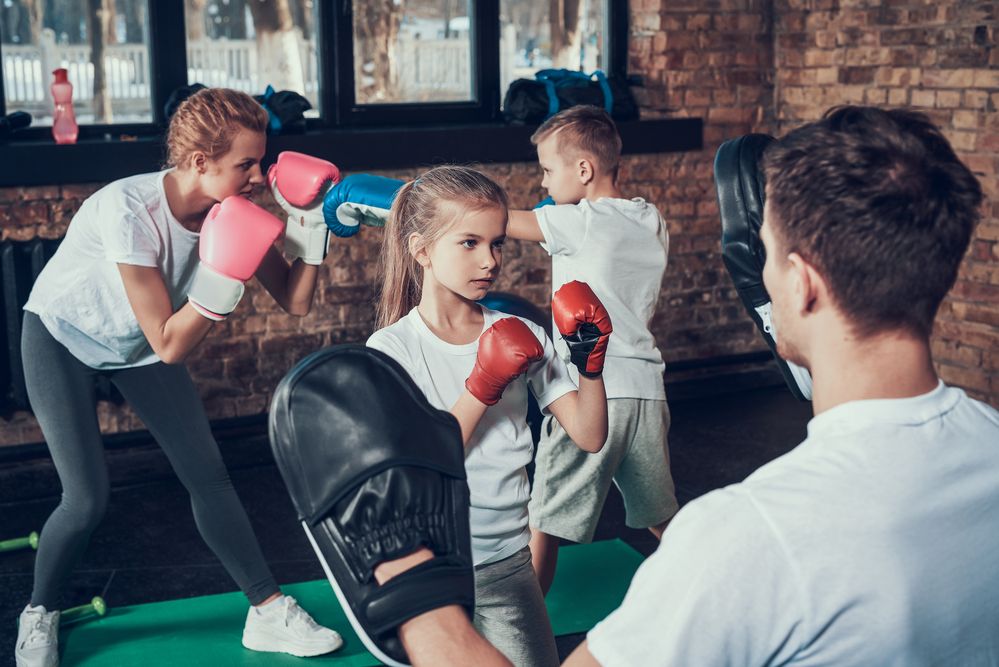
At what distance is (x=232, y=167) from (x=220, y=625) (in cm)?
115

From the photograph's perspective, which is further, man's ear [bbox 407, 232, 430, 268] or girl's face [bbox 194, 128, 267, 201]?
girl's face [bbox 194, 128, 267, 201]

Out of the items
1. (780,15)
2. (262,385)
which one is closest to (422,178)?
(262,385)

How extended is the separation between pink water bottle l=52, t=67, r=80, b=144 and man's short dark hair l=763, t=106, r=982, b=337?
132 inches

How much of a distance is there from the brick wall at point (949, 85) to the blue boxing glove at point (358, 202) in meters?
2.47

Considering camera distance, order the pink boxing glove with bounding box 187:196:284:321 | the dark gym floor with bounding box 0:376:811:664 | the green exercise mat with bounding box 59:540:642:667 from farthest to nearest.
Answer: the dark gym floor with bounding box 0:376:811:664, the green exercise mat with bounding box 59:540:642:667, the pink boxing glove with bounding box 187:196:284:321

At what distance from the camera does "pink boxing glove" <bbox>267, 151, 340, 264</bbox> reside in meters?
2.61

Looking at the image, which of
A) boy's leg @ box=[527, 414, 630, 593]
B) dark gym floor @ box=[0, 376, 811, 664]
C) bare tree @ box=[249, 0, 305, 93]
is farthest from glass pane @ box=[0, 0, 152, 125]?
boy's leg @ box=[527, 414, 630, 593]

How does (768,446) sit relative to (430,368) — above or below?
below

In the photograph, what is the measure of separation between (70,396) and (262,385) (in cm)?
168

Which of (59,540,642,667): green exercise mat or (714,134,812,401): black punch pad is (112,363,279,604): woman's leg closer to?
(59,540,642,667): green exercise mat

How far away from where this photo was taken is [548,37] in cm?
467

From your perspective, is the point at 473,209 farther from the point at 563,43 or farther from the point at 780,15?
the point at 780,15

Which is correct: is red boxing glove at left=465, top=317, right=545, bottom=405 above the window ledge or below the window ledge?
below

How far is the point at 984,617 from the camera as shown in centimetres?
93
